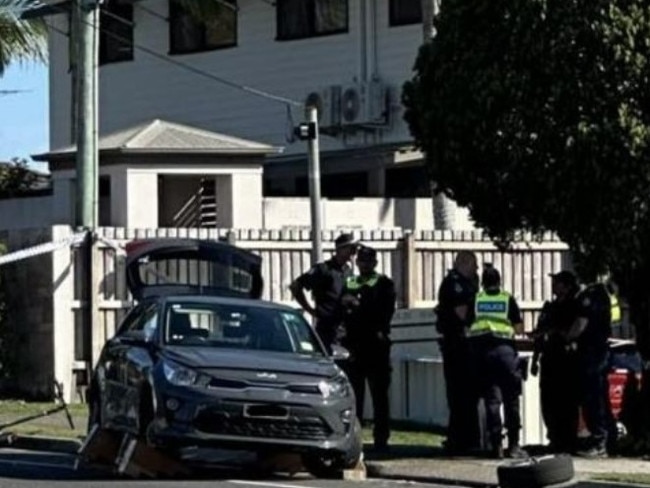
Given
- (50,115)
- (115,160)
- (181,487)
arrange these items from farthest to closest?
1. (50,115)
2. (115,160)
3. (181,487)

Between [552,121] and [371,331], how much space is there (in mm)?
3034

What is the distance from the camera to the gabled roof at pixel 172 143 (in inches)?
1247

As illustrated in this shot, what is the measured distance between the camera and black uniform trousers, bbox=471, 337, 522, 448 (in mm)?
18344

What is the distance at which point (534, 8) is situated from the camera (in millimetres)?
17859

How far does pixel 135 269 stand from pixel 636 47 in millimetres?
7332

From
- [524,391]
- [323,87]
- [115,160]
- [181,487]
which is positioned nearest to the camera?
[181,487]

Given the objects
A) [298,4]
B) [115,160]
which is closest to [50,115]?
[298,4]

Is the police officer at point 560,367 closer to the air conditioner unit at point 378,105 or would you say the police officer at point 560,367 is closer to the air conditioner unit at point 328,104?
the air conditioner unit at point 378,105

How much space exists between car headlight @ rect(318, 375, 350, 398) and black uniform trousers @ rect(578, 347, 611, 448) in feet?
8.94

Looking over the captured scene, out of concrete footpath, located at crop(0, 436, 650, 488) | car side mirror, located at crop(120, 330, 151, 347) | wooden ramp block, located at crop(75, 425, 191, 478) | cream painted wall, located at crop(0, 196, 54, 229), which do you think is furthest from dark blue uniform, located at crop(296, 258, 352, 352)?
cream painted wall, located at crop(0, 196, 54, 229)

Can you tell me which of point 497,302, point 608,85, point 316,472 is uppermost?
point 608,85

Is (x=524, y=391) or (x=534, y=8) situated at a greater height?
(x=534, y=8)

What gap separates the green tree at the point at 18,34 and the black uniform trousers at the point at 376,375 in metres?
13.5

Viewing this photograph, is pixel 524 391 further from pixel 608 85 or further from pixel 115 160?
pixel 115 160
